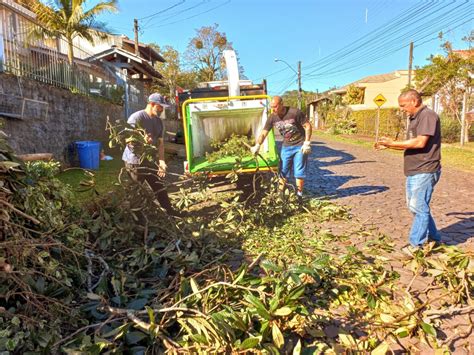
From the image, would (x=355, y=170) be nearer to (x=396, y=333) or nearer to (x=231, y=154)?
(x=231, y=154)

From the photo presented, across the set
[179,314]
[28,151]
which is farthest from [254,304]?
[28,151]

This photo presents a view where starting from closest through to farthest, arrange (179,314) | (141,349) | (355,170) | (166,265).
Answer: (141,349) < (179,314) < (166,265) < (355,170)

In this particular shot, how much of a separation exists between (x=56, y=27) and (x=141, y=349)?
18542 mm

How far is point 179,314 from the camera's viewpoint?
8.79ft

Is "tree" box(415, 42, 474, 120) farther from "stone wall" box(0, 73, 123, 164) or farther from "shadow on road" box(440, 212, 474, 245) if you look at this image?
"stone wall" box(0, 73, 123, 164)

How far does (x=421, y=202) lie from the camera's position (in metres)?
4.10

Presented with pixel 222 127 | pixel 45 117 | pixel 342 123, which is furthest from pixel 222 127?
pixel 342 123

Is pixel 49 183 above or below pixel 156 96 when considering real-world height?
below

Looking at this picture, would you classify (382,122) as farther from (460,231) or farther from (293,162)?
(460,231)

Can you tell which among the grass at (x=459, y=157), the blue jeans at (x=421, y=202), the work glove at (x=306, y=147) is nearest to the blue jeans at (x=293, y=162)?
the work glove at (x=306, y=147)

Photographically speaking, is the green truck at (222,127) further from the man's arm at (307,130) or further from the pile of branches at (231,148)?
the man's arm at (307,130)

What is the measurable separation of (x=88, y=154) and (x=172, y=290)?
7803mm

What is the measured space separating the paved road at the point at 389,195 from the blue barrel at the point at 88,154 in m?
5.84

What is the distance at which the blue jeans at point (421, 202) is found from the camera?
4.07 m
